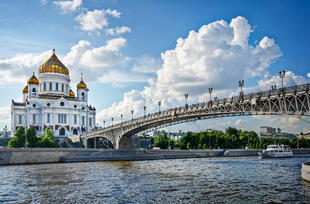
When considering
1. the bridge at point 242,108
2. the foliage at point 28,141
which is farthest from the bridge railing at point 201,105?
the foliage at point 28,141

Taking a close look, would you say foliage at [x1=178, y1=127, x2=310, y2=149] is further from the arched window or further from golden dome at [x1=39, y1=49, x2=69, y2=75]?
golden dome at [x1=39, y1=49, x2=69, y2=75]

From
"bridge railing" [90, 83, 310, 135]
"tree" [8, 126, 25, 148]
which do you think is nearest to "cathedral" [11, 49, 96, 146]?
"tree" [8, 126, 25, 148]

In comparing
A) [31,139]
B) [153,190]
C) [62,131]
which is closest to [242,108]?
[153,190]

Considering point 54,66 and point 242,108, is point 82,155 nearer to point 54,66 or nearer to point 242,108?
point 242,108

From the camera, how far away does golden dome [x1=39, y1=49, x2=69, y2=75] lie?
104375mm

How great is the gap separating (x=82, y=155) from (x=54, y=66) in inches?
2210

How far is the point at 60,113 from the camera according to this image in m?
100

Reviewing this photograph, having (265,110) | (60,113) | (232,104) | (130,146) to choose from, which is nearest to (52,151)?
(130,146)

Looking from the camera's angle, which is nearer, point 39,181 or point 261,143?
point 39,181

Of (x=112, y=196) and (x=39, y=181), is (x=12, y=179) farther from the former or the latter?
(x=112, y=196)

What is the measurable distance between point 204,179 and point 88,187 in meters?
10.4

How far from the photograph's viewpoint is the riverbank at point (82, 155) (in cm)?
4912

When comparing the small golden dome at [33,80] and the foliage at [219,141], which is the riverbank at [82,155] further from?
the small golden dome at [33,80]

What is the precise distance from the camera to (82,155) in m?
56.4
